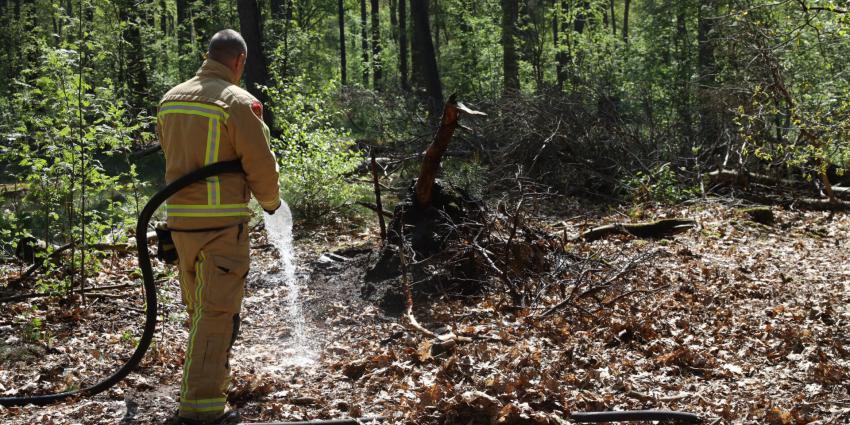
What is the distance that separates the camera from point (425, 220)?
300 inches

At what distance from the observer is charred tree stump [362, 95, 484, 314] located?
7.14 m

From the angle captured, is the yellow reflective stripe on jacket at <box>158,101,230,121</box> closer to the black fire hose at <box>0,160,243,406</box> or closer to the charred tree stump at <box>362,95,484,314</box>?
the black fire hose at <box>0,160,243,406</box>

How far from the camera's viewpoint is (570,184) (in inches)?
497

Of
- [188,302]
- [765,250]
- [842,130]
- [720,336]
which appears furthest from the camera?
[765,250]

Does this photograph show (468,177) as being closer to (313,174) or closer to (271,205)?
(313,174)

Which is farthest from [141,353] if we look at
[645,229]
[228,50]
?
[645,229]

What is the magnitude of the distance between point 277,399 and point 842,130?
571 centimetres

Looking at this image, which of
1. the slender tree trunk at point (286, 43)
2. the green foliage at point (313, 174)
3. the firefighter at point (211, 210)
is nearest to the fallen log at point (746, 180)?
the green foliage at point (313, 174)

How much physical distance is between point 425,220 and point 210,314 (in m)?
3.75

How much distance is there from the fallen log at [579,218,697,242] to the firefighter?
5.84 metres

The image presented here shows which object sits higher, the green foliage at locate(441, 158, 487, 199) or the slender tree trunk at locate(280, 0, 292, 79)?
the slender tree trunk at locate(280, 0, 292, 79)

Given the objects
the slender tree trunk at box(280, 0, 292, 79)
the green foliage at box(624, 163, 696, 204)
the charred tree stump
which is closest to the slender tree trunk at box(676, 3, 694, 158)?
the green foliage at box(624, 163, 696, 204)

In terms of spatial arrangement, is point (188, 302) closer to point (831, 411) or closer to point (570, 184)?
point (831, 411)

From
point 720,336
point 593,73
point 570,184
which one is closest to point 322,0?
point 593,73
